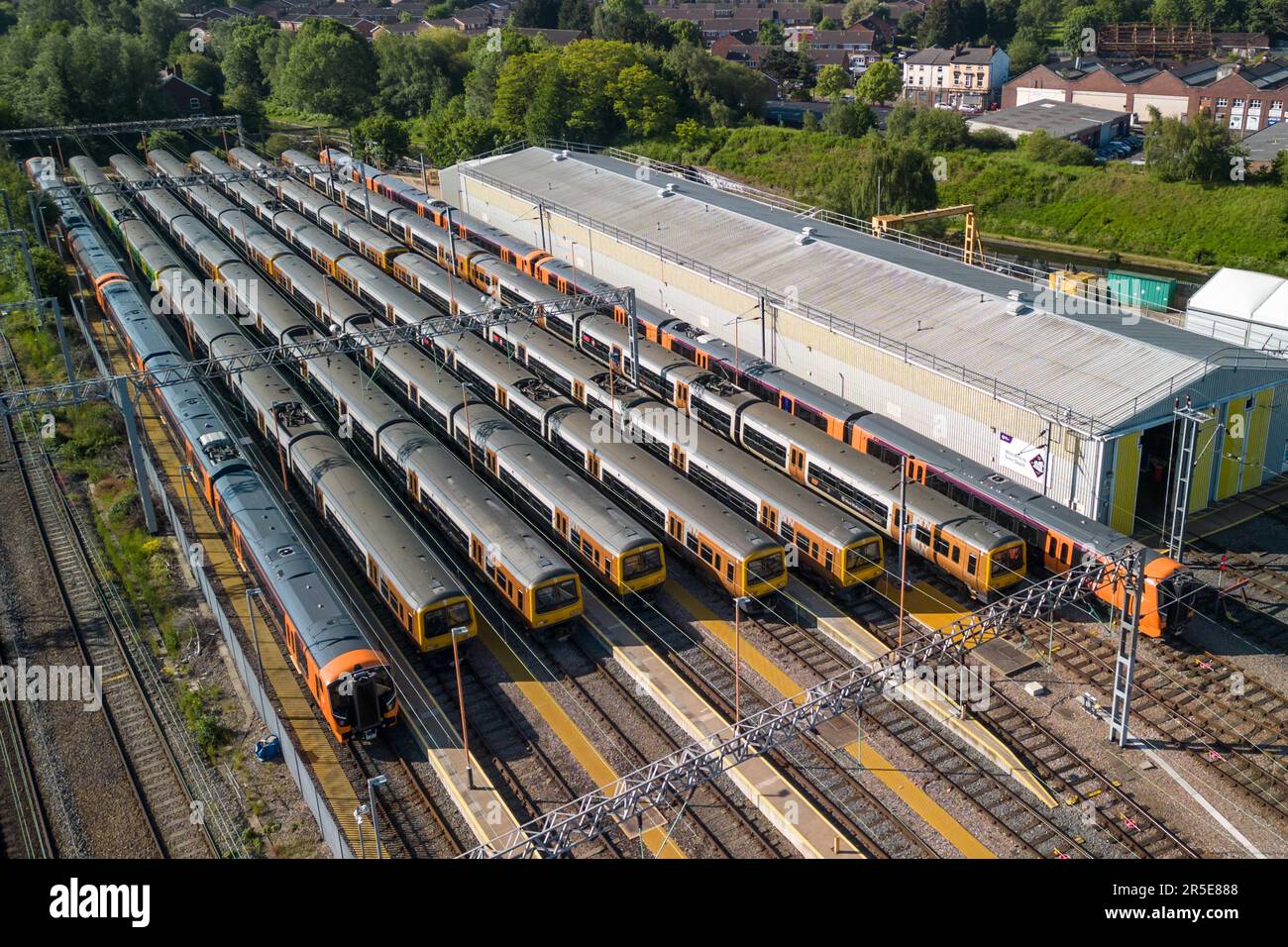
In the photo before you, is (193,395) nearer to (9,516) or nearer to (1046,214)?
(9,516)


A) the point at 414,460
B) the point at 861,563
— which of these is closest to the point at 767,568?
the point at 861,563

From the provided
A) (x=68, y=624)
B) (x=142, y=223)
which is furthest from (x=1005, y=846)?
(x=142, y=223)

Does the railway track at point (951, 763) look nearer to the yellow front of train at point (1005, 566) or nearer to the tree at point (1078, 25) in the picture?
the yellow front of train at point (1005, 566)

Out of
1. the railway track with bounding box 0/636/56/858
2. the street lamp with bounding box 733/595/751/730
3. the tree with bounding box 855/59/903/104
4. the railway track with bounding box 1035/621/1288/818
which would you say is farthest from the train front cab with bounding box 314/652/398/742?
the tree with bounding box 855/59/903/104

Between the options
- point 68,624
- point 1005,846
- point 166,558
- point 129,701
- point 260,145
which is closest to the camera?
point 1005,846

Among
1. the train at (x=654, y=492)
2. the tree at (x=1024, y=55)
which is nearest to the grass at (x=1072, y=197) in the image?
the train at (x=654, y=492)

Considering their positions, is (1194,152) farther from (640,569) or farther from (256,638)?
(256,638)
